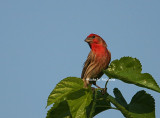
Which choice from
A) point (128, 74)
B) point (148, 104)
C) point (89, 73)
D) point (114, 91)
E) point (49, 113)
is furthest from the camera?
point (89, 73)

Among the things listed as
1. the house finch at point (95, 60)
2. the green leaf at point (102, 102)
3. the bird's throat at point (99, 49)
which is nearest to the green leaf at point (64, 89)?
the green leaf at point (102, 102)

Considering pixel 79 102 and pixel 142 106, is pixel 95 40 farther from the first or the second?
pixel 79 102

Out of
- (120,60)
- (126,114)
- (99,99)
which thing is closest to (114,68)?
(120,60)

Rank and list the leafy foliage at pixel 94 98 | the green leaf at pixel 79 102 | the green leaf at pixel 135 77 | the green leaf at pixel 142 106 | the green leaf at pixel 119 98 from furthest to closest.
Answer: the green leaf at pixel 119 98 → the green leaf at pixel 142 106 → the green leaf at pixel 79 102 → the leafy foliage at pixel 94 98 → the green leaf at pixel 135 77

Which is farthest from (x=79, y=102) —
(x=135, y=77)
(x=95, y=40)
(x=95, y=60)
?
(x=95, y=40)

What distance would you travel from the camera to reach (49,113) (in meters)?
3.89

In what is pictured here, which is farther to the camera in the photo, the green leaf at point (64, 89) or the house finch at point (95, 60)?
the house finch at point (95, 60)

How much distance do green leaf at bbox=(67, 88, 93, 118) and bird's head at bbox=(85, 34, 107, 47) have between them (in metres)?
4.49

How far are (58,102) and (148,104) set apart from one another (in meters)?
1.52

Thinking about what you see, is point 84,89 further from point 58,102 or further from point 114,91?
point 114,91

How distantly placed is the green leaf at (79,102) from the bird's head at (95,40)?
14.7 feet

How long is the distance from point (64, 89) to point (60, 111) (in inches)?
14.4

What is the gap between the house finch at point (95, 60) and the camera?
7855 millimetres

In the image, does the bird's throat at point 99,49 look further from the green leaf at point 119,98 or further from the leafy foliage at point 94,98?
the leafy foliage at point 94,98
